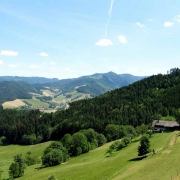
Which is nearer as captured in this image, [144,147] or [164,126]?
[144,147]

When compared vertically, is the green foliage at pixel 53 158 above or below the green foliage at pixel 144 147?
below

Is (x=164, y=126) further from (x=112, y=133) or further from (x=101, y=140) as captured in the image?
(x=112, y=133)

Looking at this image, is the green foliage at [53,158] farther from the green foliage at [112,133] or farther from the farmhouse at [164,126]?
the farmhouse at [164,126]

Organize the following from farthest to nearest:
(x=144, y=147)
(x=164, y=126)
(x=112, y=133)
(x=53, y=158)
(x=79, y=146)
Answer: (x=112, y=133) → (x=79, y=146) → (x=164, y=126) → (x=53, y=158) → (x=144, y=147)

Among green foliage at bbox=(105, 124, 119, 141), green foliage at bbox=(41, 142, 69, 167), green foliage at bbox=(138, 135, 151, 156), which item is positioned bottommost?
green foliage at bbox=(41, 142, 69, 167)

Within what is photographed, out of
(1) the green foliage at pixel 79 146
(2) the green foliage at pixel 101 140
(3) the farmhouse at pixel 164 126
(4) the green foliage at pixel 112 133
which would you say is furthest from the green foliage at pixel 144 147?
(4) the green foliage at pixel 112 133

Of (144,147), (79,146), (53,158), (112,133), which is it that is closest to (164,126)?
(112,133)

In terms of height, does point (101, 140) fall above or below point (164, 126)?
below

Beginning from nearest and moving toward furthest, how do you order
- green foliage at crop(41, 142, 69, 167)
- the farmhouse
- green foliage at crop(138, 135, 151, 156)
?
1. green foliage at crop(138, 135, 151, 156)
2. green foliage at crop(41, 142, 69, 167)
3. the farmhouse

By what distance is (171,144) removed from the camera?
8538 centimetres

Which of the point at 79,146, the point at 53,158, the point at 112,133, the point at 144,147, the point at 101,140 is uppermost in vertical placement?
the point at 144,147

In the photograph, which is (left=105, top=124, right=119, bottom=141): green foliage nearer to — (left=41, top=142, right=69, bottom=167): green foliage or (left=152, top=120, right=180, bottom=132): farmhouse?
(left=152, top=120, right=180, bottom=132): farmhouse

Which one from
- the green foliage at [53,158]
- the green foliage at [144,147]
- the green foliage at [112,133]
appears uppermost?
the green foliage at [144,147]

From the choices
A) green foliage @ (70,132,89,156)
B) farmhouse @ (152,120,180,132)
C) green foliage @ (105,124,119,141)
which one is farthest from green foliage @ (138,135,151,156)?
green foliage @ (105,124,119,141)
